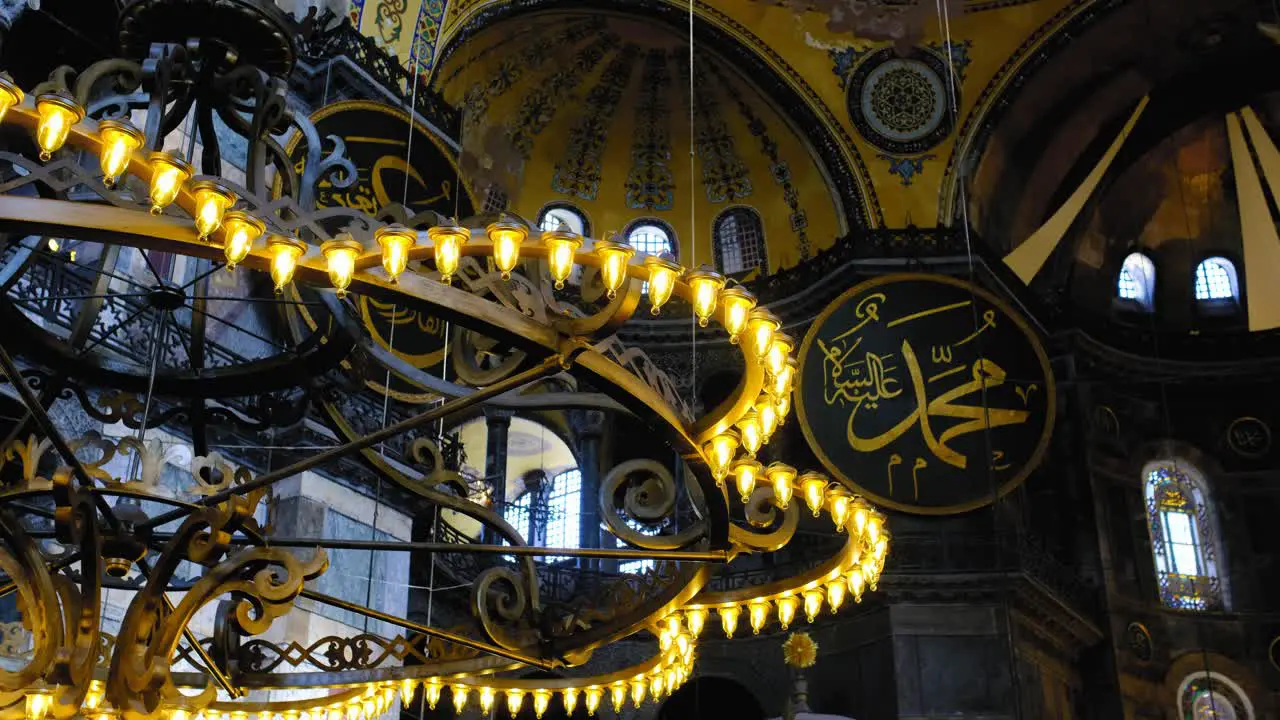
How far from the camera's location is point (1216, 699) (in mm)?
13328

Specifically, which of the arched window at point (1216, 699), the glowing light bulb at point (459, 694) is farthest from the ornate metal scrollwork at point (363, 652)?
the arched window at point (1216, 699)

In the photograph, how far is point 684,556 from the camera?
15.0 feet

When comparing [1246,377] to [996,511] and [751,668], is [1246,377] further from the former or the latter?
[751,668]

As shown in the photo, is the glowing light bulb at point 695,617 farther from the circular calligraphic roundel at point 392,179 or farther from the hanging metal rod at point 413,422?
the circular calligraphic roundel at point 392,179

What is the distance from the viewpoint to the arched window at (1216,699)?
43.7 ft

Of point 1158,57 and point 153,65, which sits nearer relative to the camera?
point 153,65

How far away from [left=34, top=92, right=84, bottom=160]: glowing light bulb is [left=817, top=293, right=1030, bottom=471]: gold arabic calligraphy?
916 cm

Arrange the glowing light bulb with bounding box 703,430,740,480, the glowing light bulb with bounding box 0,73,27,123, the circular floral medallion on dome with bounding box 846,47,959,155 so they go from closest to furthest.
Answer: the glowing light bulb with bounding box 0,73,27,123
the glowing light bulb with bounding box 703,430,740,480
the circular floral medallion on dome with bounding box 846,47,959,155

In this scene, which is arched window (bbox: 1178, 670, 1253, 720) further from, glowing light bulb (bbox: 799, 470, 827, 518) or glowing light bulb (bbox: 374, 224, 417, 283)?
glowing light bulb (bbox: 374, 224, 417, 283)

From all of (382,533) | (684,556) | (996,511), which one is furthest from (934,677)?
(684,556)

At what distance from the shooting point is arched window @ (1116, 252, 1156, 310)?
14867mm

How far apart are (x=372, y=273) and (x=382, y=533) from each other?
5524 mm

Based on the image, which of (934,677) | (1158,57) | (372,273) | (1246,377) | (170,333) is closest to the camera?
(372,273)

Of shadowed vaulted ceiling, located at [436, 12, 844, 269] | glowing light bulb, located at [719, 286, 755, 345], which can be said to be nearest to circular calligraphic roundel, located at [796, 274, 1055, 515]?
shadowed vaulted ceiling, located at [436, 12, 844, 269]
